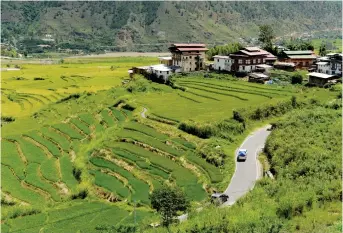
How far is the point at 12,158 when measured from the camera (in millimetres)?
32188

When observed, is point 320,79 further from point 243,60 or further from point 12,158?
point 12,158

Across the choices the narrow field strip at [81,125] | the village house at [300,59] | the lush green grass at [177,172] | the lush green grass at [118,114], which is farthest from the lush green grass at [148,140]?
the village house at [300,59]

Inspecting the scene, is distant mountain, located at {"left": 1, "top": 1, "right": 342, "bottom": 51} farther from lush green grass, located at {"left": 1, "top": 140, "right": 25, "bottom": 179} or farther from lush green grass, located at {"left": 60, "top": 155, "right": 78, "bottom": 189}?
lush green grass, located at {"left": 60, "top": 155, "right": 78, "bottom": 189}

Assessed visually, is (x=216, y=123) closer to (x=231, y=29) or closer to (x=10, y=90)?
(x=10, y=90)

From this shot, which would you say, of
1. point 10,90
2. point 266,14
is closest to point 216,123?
point 10,90

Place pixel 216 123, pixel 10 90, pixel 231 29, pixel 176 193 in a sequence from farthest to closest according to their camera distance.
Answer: pixel 231 29
pixel 10 90
pixel 216 123
pixel 176 193

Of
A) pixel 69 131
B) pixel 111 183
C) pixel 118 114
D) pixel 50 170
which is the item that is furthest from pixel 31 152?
pixel 111 183

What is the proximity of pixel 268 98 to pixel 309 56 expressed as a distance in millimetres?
19250

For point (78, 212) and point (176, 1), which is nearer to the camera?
point (78, 212)

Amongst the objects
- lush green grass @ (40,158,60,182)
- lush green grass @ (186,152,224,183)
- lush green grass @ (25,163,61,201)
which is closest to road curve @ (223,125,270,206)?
lush green grass @ (186,152,224,183)

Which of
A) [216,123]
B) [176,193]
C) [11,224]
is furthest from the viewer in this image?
[216,123]

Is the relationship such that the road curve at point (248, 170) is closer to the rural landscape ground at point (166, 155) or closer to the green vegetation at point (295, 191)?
the rural landscape ground at point (166, 155)

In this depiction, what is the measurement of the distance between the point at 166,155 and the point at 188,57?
25.7 meters

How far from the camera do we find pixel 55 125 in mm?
38812
